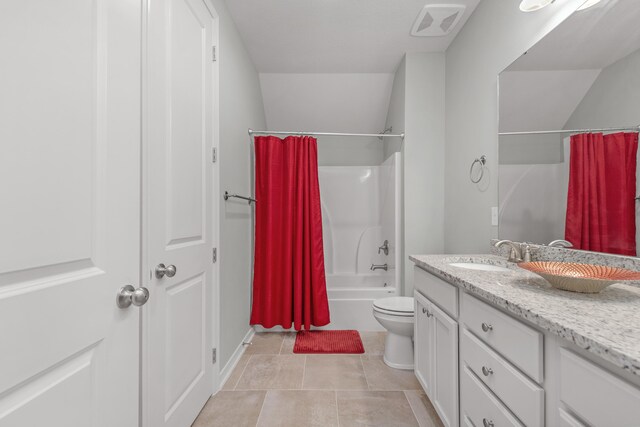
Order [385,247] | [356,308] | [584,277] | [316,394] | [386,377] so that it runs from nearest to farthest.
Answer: [584,277], [316,394], [386,377], [356,308], [385,247]

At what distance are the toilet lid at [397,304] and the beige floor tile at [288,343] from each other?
2.61 ft

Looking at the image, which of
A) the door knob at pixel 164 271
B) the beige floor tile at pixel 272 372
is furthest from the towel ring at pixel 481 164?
the door knob at pixel 164 271

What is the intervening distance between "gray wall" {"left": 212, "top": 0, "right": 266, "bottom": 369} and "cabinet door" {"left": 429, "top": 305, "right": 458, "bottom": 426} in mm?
1274

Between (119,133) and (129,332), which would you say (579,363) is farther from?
(119,133)

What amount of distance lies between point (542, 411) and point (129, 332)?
4.01 ft

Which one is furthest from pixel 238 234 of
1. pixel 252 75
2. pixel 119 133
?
pixel 252 75

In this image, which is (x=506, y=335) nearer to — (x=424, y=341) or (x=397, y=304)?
(x=424, y=341)

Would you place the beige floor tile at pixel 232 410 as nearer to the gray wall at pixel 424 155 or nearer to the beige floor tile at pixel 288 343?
the beige floor tile at pixel 288 343

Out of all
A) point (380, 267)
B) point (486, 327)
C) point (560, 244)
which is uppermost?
point (560, 244)

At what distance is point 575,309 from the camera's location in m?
0.74

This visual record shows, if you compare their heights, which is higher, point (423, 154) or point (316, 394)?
point (423, 154)

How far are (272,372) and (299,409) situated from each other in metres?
0.42

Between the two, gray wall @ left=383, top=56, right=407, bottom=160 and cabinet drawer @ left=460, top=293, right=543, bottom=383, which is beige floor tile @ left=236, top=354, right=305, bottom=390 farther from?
gray wall @ left=383, top=56, right=407, bottom=160

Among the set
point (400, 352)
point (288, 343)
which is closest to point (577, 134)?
point (400, 352)
